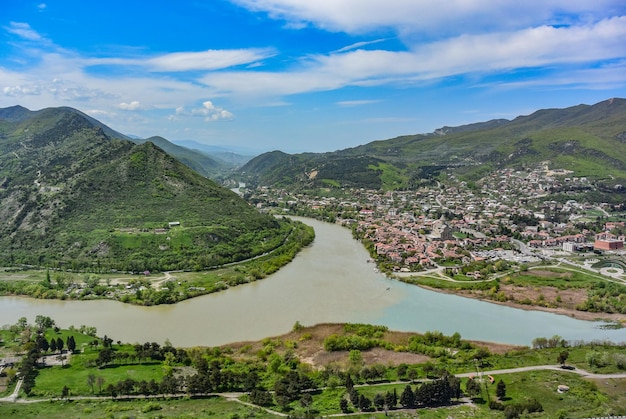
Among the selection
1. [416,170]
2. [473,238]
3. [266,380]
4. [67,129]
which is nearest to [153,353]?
[266,380]

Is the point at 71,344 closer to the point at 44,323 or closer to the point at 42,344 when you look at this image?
the point at 42,344

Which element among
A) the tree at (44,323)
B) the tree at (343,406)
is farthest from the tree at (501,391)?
the tree at (44,323)

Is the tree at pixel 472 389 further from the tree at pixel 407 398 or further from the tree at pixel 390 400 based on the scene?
the tree at pixel 390 400

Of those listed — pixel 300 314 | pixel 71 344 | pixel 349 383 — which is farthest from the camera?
pixel 300 314

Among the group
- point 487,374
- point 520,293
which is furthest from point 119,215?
point 487,374

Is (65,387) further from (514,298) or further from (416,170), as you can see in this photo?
(416,170)
